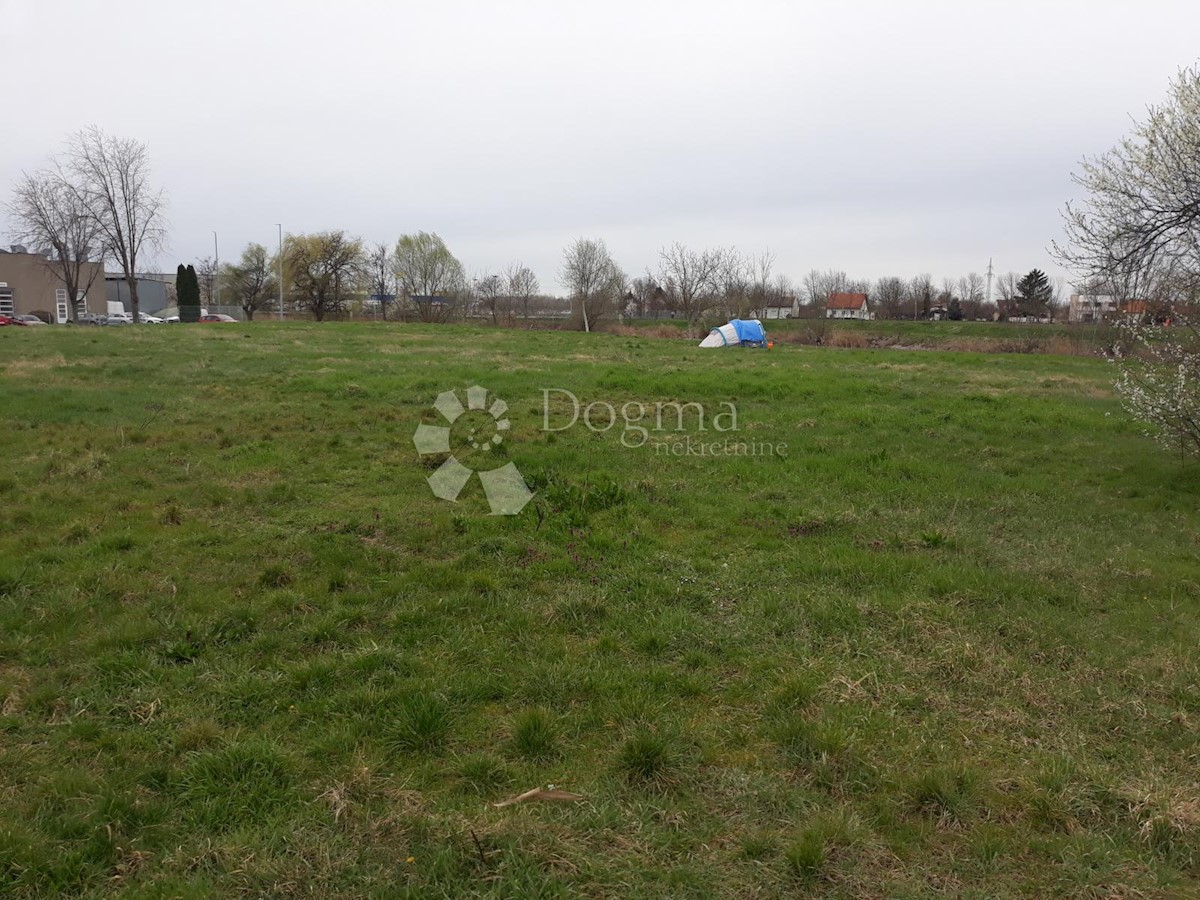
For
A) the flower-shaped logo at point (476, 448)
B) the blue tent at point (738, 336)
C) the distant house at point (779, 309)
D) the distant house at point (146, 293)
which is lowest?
the flower-shaped logo at point (476, 448)

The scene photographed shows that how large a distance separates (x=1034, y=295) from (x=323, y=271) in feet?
160

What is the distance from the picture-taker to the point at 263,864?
2.59 meters

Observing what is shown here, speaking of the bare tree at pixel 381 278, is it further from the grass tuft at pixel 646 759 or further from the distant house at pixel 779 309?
the grass tuft at pixel 646 759

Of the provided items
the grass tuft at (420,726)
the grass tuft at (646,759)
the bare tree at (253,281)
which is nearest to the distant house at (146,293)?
the bare tree at (253,281)

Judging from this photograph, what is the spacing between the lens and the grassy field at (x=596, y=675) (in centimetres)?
271

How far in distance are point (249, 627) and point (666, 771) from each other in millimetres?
2813

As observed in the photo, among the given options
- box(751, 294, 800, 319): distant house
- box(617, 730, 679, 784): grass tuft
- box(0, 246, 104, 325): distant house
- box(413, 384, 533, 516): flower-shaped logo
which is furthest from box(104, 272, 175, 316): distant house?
box(617, 730, 679, 784): grass tuft

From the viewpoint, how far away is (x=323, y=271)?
158ft

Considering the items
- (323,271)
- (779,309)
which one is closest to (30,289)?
(323,271)

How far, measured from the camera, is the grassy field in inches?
107

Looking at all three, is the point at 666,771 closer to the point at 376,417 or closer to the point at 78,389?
the point at 376,417

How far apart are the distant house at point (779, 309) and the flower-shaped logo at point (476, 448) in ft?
129

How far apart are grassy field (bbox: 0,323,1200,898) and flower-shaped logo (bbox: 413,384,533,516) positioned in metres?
0.27

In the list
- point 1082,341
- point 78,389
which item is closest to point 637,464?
point 78,389
